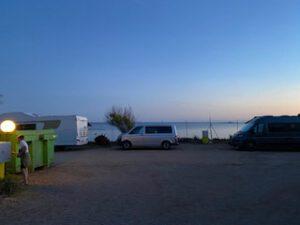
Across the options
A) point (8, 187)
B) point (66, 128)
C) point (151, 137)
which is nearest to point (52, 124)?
point (66, 128)

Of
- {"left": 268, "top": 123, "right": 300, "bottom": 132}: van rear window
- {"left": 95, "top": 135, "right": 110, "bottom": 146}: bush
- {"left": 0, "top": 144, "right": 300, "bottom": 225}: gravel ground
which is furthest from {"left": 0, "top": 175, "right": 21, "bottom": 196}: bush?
{"left": 95, "top": 135, "right": 110, "bottom": 146}: bush

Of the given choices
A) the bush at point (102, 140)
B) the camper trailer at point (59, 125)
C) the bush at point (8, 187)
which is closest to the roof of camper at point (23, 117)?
the camper trailer at point (59, 125)

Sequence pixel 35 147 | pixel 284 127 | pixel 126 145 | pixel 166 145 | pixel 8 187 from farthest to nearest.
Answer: pixel 126 145
pixel 166 145
pixel 284 127
pixel 35 147
pixel 8 187

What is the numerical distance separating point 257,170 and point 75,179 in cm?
696

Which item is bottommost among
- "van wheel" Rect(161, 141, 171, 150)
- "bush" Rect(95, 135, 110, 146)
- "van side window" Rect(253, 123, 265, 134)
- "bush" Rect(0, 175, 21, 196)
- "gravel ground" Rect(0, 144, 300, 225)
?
"gravel ground" Rect(0, 144, 300, 225)

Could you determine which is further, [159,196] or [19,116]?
[19,116]

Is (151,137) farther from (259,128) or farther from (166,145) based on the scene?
(259,128)

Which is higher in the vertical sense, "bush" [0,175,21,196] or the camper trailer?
the camper trailer

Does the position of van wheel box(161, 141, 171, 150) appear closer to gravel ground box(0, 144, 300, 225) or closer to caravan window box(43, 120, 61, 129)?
caravan window box(43, 120, 61, 129)

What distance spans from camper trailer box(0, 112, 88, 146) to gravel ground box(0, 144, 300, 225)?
12.5m

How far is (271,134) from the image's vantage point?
31.1 m

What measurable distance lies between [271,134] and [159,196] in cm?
1956

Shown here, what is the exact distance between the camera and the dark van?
30.9m

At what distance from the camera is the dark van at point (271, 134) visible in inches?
1215
